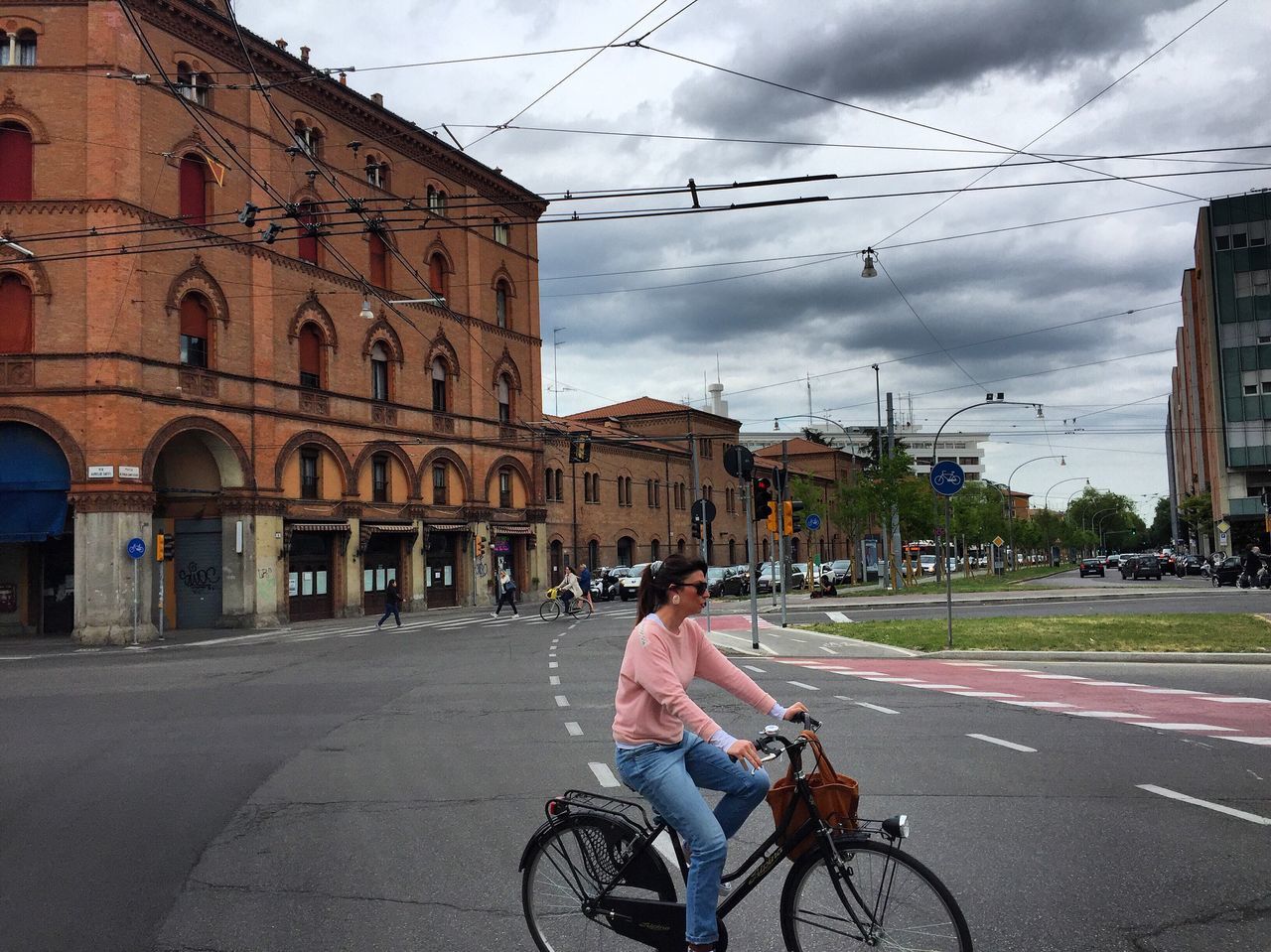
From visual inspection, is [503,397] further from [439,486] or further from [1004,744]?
[1004,744]

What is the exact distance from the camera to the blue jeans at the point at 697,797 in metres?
3.98

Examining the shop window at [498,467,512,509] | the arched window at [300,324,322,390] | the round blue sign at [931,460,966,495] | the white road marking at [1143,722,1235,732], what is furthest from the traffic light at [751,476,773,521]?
the shop window at [498,467,512,509]

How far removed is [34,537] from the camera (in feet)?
93.8

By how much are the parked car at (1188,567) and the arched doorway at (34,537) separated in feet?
193

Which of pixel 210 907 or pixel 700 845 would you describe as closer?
pixel 700 845

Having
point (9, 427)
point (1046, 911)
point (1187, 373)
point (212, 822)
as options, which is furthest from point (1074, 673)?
point (1187, 373)

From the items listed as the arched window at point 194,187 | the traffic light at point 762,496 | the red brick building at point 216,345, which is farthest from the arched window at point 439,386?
the traffic light at point 762,496

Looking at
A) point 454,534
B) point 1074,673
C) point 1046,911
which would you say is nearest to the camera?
point 1046,911

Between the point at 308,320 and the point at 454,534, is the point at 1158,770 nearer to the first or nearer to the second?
the point at 308,320

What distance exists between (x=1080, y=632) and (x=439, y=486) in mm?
29637


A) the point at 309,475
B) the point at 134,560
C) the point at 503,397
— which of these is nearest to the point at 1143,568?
the point at 503,397

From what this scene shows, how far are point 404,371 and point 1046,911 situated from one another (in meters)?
39.5

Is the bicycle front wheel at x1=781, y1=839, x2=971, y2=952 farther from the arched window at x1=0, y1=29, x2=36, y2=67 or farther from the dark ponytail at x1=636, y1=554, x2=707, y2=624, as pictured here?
the arched window at x1=0, y1=29, x2=36, y2=67

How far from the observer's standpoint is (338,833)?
663 centimetres
